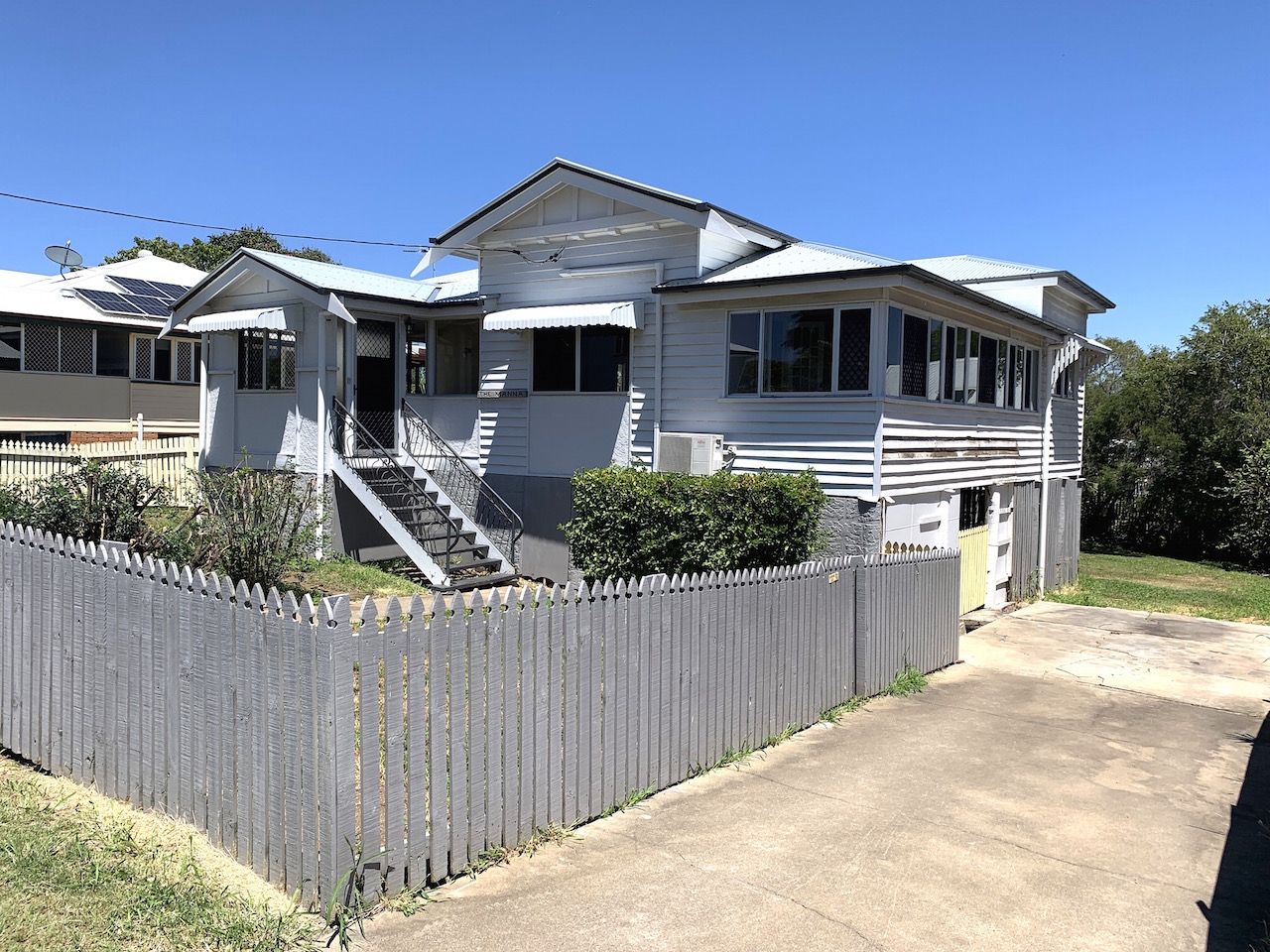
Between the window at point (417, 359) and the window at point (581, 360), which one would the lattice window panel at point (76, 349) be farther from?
the window at point (581, 360)

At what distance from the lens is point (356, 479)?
1484 centimetres

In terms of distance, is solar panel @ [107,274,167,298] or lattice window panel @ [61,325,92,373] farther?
solar panel @ [107,274,167,298]

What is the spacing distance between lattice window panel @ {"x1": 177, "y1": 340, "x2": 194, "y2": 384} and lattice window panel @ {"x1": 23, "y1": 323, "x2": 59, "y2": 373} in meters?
3.26

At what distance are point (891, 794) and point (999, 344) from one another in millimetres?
11096

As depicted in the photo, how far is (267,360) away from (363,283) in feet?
6.93

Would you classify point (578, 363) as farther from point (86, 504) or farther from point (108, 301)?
point (108, 301)

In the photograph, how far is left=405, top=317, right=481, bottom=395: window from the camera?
16.8 m

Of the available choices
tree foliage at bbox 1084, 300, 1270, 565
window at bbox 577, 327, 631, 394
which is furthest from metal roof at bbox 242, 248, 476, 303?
tree foliage at bbox 1084, 300, 1270, 565

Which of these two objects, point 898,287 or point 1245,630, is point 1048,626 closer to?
point 1245,630

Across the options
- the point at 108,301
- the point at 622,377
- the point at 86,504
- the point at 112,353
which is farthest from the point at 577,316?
the point at 112,353

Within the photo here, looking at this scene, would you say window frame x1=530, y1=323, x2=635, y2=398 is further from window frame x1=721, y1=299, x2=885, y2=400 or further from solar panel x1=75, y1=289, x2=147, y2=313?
solar panel x1=75, y1=289, x2=147, y2=313

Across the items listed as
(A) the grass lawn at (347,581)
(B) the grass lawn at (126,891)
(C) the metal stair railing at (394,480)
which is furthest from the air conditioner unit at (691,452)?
(B) the grass lawn at (126,891)

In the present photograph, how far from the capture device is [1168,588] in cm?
2091

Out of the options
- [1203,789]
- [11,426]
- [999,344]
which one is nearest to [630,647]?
[1203,789]
